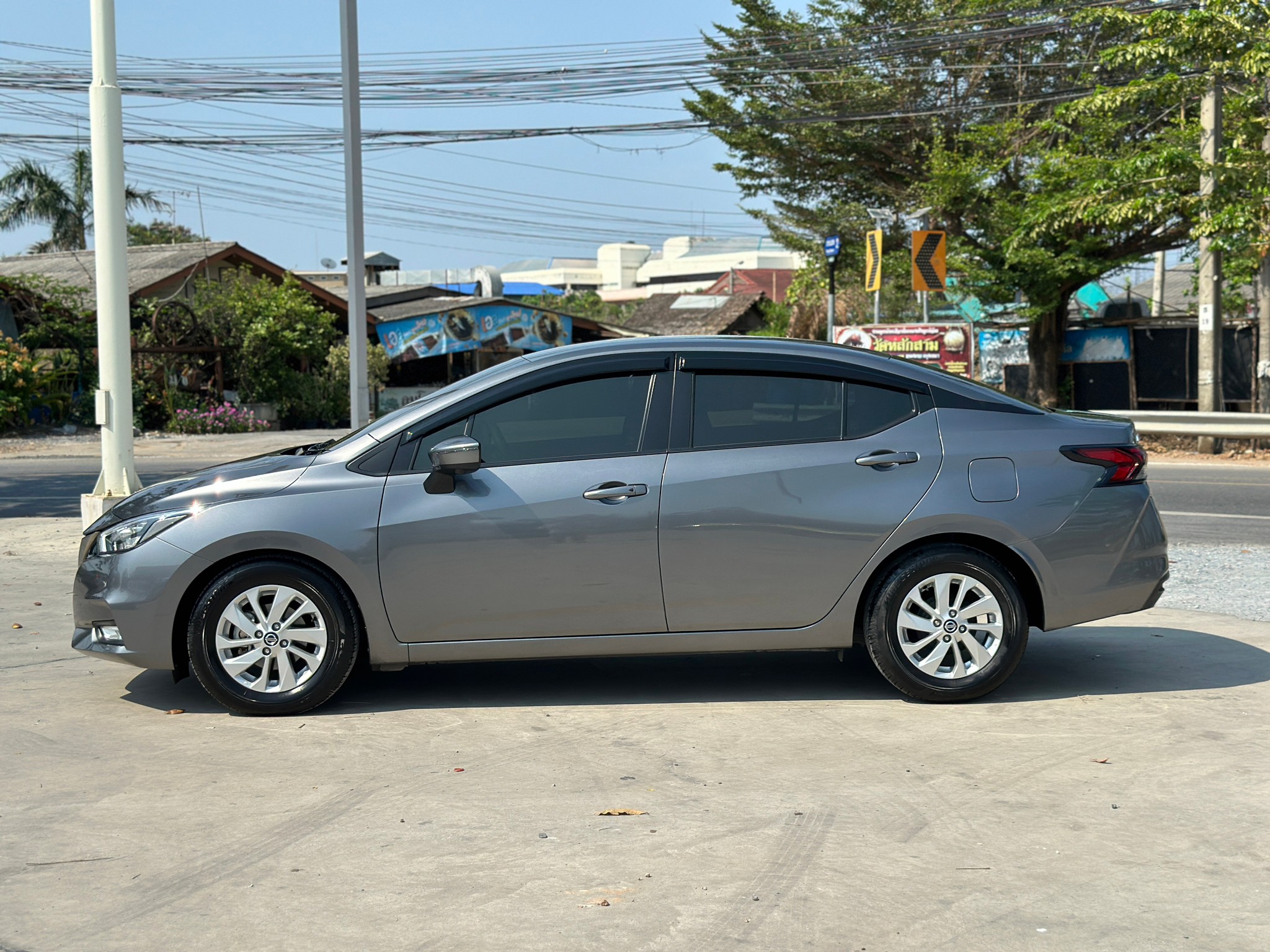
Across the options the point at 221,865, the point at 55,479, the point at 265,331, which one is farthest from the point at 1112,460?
the point at 265,331

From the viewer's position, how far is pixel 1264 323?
71.7 ft

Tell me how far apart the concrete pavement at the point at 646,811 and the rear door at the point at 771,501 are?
1.74ft

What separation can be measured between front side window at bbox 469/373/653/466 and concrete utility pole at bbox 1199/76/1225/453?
17603 millimetres

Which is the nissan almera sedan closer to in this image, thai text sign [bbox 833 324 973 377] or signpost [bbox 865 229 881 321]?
thai text sign [bbox 833 324 973 377]

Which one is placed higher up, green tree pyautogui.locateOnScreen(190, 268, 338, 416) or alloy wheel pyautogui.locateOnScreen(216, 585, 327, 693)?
green tree pyautogui.locateOnScreen(190, 268, 338, 416)

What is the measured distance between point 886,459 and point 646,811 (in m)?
2.11

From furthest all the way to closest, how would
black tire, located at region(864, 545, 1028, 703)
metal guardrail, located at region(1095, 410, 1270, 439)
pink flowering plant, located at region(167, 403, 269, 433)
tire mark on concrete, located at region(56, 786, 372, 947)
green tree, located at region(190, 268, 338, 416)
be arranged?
green tree, located at region(190, 268, 338, 416) → pink flowering plant, located at region(167, 403, 269, 433) → metal guardrail, located at region(1095, 410, 1270, 439) → black tire, located at region(864, 545, 1028, 703) → tire mark on concrete, located at region(56, 786, 372, 947)

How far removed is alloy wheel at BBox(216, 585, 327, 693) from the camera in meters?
5.54

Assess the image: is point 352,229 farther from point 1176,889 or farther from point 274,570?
point 1176,889

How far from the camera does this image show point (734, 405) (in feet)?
19.0

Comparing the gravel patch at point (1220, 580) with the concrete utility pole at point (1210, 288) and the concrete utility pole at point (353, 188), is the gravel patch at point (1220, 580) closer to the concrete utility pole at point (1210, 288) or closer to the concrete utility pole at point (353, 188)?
the concrete utility pole at point (353, 188)

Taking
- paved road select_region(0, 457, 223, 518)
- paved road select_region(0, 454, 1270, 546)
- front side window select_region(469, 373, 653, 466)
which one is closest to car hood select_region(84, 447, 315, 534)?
front side window select_region(469, 373, 653, 466)

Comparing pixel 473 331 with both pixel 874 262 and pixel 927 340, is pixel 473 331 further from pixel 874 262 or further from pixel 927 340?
pixel 927 340

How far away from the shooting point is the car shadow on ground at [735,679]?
5.93 meters
